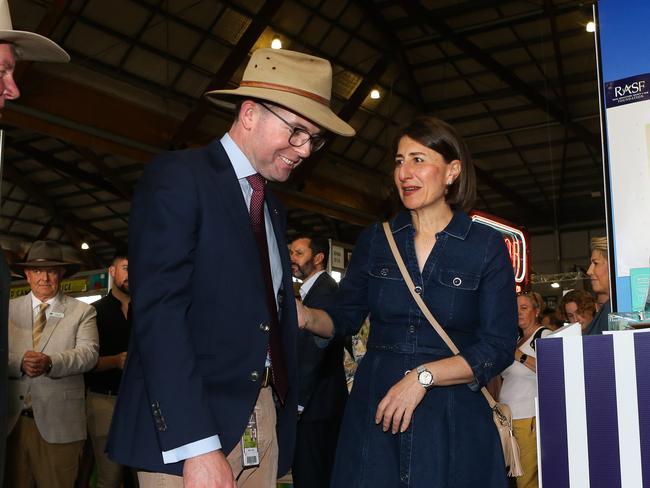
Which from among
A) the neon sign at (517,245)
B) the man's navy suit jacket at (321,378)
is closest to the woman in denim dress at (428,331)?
the man's navy suit jacket at (321,378)

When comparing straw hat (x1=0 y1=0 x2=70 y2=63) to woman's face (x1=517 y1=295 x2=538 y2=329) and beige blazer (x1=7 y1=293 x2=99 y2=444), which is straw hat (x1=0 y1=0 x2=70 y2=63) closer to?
beige blazer (x1=7 y1=293 x2=99 y2=444)

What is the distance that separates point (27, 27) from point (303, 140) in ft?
35.8

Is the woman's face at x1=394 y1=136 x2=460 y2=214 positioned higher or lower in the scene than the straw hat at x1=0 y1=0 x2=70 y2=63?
lower

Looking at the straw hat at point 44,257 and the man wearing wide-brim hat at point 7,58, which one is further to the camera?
the straw hat at point 44,257

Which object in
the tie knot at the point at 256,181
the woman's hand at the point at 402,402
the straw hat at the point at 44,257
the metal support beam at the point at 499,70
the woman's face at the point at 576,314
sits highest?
the metal support beam at the point at 499,70

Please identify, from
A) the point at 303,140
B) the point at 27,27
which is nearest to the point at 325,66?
the point at 303,140

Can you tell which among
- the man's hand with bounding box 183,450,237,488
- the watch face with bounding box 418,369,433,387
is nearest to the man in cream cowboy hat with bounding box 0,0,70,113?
the man's hand with bounding box 183,450,237,488

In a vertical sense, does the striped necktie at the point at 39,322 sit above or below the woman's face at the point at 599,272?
below

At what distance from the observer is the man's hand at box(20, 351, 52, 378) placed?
4.66 meters

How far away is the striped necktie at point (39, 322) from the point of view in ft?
16.9

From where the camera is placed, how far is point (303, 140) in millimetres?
2123

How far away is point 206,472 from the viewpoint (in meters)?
1.66

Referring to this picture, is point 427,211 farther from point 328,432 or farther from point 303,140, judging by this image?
point 328,432

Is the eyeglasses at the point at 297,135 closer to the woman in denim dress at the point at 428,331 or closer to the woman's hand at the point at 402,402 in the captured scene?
the woman in denim dress at the point at 428,331
